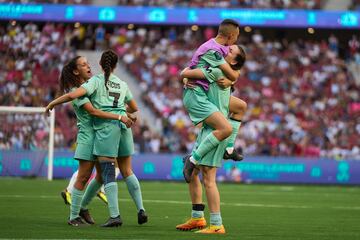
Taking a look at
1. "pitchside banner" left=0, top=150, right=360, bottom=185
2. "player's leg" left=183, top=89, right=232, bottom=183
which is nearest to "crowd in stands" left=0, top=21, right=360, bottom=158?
"pitchside banner" left=0, top=150, right=360, bottom=185

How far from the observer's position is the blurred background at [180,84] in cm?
3134

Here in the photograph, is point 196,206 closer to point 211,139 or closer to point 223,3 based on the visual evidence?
point 211,139

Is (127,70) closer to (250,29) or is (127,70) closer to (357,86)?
(250,29)

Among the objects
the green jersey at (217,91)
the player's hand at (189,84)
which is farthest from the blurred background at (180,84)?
the green jersey at (217,91)

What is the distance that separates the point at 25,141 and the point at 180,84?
38.3ft

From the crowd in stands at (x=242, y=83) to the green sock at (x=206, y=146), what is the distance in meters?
19.8

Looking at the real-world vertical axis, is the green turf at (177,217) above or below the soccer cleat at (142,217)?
below

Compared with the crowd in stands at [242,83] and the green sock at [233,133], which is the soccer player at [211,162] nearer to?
the green sock at [233,133]

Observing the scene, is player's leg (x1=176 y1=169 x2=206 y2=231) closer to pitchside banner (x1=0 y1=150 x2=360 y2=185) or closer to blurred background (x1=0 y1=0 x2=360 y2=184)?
blurred background (x1=0 y1=0 x2=360 y2=184)

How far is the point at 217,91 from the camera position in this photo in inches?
444

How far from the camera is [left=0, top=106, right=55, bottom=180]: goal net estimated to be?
2669 cm

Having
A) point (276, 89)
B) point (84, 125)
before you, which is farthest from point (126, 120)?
point (276, 89)

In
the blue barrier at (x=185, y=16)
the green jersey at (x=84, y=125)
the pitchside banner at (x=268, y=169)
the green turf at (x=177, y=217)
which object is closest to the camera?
the green turf at (x=177, y=217)

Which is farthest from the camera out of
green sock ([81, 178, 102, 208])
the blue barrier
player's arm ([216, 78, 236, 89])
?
the blue barrier
